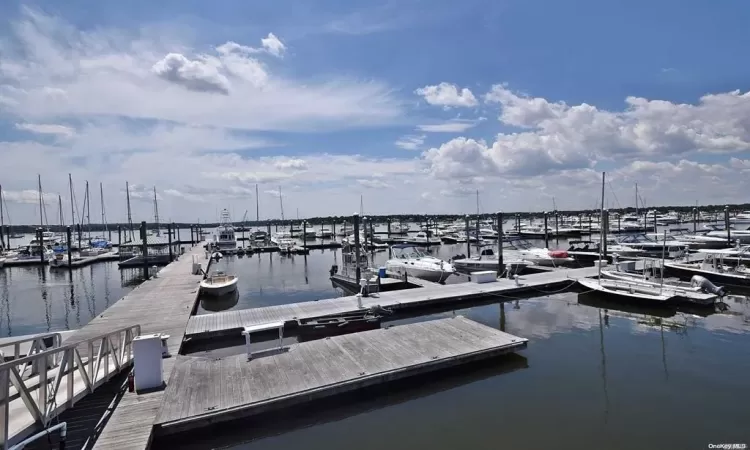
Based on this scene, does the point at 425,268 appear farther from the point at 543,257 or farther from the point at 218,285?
the point at 218,285

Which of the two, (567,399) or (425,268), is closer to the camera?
(567,399)

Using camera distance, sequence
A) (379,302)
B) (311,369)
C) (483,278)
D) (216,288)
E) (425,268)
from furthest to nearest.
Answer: (425,268), (216,288), (483,278), (379,302), (311,369)

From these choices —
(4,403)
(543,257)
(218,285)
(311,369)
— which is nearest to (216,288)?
(218,285)

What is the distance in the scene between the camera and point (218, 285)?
25.8 m

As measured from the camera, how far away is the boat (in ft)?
76.7

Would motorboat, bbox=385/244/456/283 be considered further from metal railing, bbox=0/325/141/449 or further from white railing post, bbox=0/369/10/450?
white railing post, bbox=0/369/10/450

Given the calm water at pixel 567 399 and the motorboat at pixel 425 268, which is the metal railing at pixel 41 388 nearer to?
the calm water at pixel 567 399

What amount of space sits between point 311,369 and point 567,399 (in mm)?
6775

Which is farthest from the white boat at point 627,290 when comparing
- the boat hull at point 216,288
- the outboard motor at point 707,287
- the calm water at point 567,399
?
the boat hull at point 216,288

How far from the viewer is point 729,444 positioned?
28.1 feet

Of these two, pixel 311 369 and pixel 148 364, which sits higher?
pixel 148 364

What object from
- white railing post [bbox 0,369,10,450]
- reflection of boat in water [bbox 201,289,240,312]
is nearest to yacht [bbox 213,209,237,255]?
reflection of boat in water [bbox 201,289,240,312]

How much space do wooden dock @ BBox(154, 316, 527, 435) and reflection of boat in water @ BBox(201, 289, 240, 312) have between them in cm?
1367

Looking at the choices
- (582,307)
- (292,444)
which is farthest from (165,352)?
(582,307)
